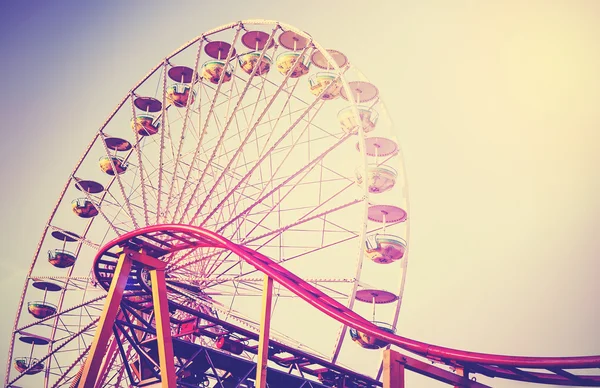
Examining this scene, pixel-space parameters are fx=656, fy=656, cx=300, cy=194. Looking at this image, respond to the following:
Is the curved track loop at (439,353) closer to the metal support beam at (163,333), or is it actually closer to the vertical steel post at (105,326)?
the vertical steel post at (105,326)

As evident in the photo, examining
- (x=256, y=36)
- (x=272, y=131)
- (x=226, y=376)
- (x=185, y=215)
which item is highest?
(x=256, y=36)

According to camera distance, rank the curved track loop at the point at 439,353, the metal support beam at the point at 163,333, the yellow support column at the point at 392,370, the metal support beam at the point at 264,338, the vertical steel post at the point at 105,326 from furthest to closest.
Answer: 1. the vertical steel post at the point at 105,326
2. the metal support beam at the point at 163,333
3. the metal support beam at the point at 264,338
4. the yellow support column at the point at 392,370
5. the curved track loop at the point at 439,353

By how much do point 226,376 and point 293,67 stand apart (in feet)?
23.9

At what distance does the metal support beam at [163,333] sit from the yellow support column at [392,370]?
3.51 meters

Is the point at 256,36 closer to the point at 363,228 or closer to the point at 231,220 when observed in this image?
the point at 231,220

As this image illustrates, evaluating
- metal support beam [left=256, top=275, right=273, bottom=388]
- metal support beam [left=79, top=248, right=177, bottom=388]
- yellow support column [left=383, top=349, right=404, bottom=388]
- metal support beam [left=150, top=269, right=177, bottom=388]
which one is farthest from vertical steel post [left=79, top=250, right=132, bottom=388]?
yellow support column [left=383, top=349, right=404, bottom=388]

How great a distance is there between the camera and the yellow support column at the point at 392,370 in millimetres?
7219

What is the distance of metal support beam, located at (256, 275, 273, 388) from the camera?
8.74 metres

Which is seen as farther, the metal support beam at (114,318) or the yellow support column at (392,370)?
the metal support beam at (114,318)

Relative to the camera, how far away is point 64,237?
1998 centimetres

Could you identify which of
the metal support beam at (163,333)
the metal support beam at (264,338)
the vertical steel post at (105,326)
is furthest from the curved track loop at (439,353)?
the metal support beam at (163,333)

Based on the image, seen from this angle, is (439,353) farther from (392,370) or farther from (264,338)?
(264,338)

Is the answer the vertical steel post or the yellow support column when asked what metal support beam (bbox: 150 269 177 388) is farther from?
the yellow support column

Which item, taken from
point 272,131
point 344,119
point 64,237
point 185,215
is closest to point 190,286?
point 185,215
